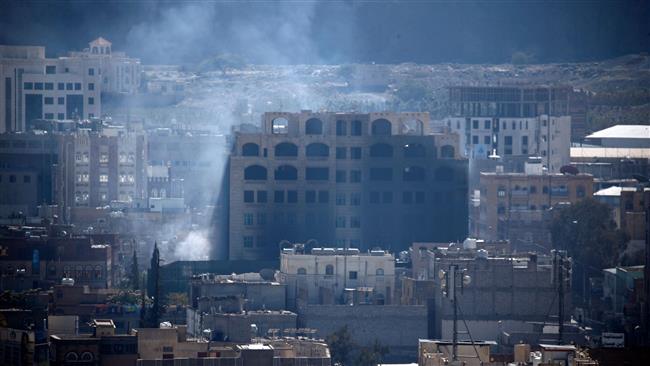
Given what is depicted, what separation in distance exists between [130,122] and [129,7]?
34.1 meters

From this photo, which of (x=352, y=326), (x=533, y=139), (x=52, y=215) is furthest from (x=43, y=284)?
(x=533, y=139)

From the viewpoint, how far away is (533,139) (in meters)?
108

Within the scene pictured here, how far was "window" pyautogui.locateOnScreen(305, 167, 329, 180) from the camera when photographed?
8519 cm

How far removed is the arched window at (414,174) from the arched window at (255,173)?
3.52 meters

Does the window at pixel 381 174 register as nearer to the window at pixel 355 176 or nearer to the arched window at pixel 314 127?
the window at pixel 355 176

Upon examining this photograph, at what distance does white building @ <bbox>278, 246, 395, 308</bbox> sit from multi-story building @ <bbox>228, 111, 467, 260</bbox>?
9.75 meters

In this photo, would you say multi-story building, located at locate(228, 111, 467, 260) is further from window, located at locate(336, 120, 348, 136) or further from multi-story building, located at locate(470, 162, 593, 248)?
multi-story building, located at locate(470, 162, 593, 248)

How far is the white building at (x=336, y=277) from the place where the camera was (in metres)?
70.2

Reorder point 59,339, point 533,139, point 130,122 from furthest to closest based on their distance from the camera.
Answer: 1. point 130,122
2. point 533,139
3. point 59,339

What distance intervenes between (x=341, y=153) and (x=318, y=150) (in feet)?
2.10

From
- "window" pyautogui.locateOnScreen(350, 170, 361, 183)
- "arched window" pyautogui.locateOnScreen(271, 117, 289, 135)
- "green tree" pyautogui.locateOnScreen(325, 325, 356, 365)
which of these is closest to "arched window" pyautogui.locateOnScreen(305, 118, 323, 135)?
"arched window" pyautogui.locateOnScreen(271, 117, 289, 135)

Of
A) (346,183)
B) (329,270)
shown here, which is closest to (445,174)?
(346,183)

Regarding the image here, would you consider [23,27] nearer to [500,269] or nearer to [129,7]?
[129,7]

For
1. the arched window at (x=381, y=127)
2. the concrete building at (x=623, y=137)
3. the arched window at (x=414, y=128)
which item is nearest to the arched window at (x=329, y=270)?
the arched window at (x=381, y=127)
